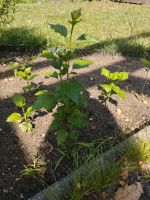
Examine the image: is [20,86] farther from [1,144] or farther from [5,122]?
[1,144]

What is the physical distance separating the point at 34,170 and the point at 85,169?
1.16 feet

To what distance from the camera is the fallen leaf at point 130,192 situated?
2385mm

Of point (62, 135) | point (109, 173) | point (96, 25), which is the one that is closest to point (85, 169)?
point (109, 173)

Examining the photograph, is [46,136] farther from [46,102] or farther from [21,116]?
[46,102]

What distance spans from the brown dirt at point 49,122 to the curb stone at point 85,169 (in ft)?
0.52

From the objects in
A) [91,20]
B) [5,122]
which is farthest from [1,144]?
[91,20]

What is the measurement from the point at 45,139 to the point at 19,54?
1962 mm

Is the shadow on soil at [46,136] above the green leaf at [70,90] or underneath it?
underneath

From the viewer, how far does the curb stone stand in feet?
7.74

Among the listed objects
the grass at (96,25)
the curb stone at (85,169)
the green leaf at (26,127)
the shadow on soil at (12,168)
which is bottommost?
the shadow on soil at (12,168)

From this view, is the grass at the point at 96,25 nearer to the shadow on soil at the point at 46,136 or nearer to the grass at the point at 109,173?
the shadow on soil at the point at 46,136

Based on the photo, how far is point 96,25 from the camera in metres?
6.15

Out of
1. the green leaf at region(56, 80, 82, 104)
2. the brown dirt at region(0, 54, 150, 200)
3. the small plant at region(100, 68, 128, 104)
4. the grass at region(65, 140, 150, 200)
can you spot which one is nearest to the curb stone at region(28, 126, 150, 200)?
the grass at region(65, 140, 150, 200)

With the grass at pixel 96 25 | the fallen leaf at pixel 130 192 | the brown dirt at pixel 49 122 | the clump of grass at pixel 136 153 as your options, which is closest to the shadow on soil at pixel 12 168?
the brown dirt at pixel 49 122
